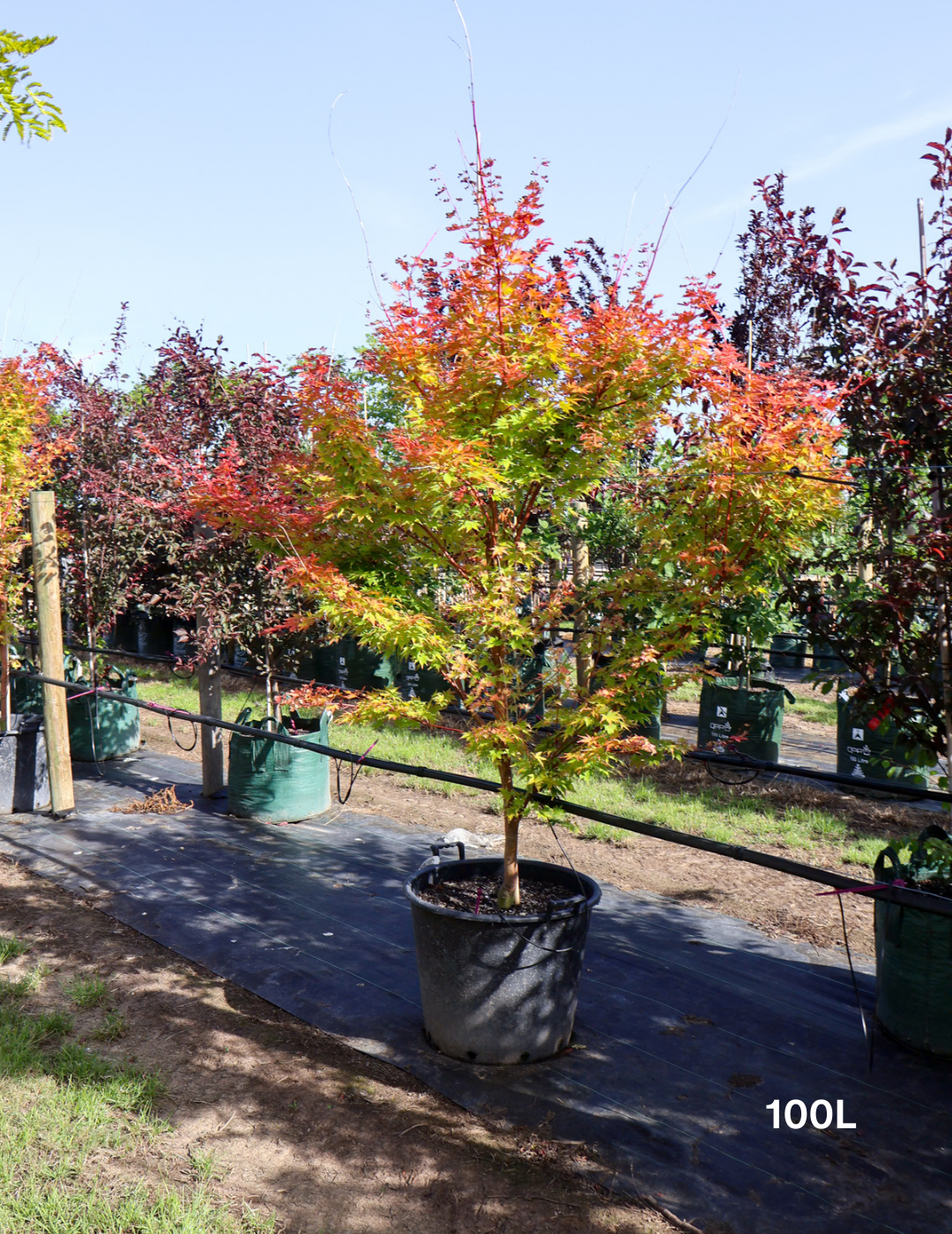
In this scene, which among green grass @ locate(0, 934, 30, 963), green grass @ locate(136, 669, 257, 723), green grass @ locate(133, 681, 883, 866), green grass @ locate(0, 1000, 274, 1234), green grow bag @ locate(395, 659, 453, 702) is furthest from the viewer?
Answer: green grow bag @ locate(395, 659, 453, 702)

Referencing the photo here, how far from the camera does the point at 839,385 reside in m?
3.68

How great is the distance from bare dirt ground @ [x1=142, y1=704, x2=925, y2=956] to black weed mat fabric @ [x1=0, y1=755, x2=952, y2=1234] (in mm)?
285

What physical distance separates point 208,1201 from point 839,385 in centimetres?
361

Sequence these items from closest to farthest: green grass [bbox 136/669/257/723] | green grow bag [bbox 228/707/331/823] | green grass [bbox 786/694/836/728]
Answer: green grow bag [bbox 228/707/331/823] → green grass [bbox 136/669/257/723] → green grass [bbox 786/694/836/728]

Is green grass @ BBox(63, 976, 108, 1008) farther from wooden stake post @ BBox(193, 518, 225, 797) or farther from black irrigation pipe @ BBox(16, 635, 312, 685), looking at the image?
wooden stake post @ BBox(193, 518, 225, 797)

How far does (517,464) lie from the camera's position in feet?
11.0

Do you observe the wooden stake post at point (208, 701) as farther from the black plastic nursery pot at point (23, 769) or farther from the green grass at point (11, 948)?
the green grass at point (11, 948)

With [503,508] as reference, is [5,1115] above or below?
below

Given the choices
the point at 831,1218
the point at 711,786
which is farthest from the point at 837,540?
the point at 831,1218

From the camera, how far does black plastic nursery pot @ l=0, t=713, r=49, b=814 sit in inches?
271

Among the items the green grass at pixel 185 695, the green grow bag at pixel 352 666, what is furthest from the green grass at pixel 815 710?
the green grass at pixel 185 695

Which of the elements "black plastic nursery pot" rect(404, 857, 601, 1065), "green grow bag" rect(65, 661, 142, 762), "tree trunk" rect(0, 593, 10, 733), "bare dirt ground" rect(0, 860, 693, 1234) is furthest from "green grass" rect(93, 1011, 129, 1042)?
"green grow bag" rect(65, 661, 142, 762)

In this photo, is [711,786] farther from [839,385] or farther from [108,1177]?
[108,1177]

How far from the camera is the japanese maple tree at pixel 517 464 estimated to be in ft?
10.6
